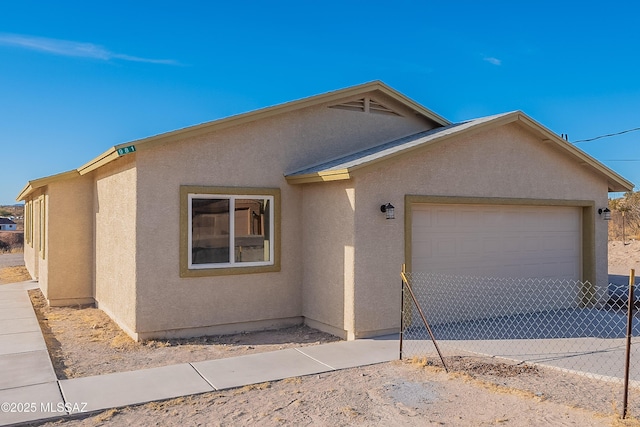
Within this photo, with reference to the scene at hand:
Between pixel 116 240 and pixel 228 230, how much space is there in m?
2.35

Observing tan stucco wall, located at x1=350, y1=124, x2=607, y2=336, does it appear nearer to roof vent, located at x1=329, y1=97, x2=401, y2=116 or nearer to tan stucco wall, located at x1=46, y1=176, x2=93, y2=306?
roof vent, located at x1=329, y1=97, x2=401, y2=116

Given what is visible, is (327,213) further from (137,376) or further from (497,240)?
(137,376)

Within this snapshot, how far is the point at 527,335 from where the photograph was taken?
30.0 ft

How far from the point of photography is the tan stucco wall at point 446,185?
29.0 ft

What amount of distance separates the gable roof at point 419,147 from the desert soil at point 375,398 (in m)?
3.04

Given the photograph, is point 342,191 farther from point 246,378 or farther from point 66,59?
point 66,59

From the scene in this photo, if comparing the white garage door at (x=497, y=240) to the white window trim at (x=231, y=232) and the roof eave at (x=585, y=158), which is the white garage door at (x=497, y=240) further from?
the white window trim at (x=231, y=232)

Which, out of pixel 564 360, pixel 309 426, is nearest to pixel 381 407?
pixel 309 426

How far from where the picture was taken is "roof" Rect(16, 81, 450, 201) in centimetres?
853

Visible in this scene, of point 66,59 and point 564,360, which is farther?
point 66,59

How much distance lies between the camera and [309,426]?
204 inches

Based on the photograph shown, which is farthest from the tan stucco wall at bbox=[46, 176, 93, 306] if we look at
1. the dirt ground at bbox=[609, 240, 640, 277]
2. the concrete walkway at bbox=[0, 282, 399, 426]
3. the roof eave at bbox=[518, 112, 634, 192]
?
the dirt ground at bbox=[609, 240, 640, 277]

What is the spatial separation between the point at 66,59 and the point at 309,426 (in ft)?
49.1

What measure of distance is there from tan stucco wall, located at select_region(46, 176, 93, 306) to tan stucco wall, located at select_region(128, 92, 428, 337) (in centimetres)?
461
